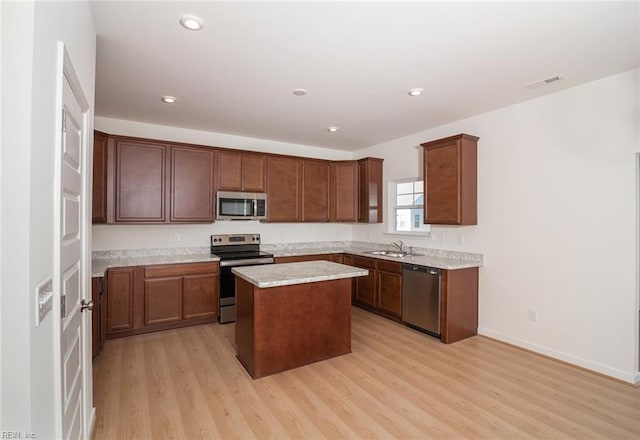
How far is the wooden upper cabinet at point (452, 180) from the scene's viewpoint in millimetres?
3836

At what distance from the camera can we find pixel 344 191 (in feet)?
18.5

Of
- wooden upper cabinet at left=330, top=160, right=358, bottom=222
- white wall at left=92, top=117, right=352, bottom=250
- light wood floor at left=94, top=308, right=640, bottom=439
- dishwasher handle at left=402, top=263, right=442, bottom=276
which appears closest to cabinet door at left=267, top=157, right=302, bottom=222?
white wall at left=92, top=117, right=352, bottom=250

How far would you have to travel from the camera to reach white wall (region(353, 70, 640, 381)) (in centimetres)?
281

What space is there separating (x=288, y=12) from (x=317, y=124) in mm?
2439

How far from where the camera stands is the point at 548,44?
2.35m

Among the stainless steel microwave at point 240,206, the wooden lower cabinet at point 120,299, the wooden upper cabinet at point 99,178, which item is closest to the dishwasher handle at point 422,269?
the stainless steel microwave at point 240,206

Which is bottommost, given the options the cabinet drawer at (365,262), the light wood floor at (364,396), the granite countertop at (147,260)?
the light wood floor at (364,396)

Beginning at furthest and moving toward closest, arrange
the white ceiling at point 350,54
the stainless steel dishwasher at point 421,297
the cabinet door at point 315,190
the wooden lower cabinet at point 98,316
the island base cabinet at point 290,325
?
the cabinet door at point 315,190, the stainless steel dishwasher at point 421,297, the wooden lower cabinet at point 98,316, the island base cabinet at point 290,325, the white ceiling at point 350,54

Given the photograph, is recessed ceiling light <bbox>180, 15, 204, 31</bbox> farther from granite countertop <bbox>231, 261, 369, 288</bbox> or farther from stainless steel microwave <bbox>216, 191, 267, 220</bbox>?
stainless steel microwave <bbox>216, 191, 267, 220</bbox>

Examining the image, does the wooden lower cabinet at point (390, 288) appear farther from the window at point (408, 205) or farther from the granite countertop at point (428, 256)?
the window at point (408, 205)

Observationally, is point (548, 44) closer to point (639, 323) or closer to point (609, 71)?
point (609, 71)

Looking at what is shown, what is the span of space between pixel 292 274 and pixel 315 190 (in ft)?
8.81

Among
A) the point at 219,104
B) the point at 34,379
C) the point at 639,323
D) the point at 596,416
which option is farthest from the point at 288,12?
the point at 639,323

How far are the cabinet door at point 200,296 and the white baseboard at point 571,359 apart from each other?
11.3 ft
